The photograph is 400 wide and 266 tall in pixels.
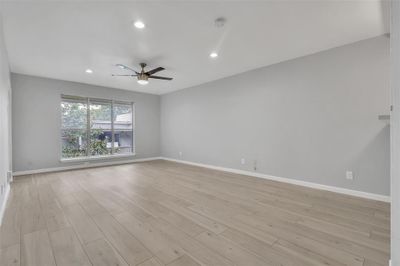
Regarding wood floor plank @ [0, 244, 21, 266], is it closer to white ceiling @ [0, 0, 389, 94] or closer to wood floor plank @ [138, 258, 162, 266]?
wood floor plank @ [138, 258, 162, 266]

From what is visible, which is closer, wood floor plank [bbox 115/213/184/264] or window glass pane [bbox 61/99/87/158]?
wood floor plank [bbox 115/213/184/264]

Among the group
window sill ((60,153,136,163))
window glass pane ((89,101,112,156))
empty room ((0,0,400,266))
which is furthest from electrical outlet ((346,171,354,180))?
window glass pane ((89,101,112,156))

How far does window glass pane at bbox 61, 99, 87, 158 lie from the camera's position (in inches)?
219

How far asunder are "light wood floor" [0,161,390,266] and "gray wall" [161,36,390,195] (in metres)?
0.59

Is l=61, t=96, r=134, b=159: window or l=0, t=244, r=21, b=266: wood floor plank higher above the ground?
l=61, t=96, r=134, b=159: window

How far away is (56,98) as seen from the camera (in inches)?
209

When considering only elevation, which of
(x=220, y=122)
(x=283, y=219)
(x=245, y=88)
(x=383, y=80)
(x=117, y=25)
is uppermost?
(x=117, y=25)

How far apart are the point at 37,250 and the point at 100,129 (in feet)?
16.4

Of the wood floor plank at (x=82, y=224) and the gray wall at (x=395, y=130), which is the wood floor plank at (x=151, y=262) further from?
the gray wall at (x=395, y=130)

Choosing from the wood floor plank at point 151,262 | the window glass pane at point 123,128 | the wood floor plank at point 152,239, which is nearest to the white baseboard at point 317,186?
the wood floor plank at point 152,239

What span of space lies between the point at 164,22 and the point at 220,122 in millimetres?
3219

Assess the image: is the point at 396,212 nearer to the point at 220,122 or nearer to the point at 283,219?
the point at 283,219

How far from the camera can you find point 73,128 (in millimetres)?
5695

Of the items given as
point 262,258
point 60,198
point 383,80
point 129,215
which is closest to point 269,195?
point 262,258
